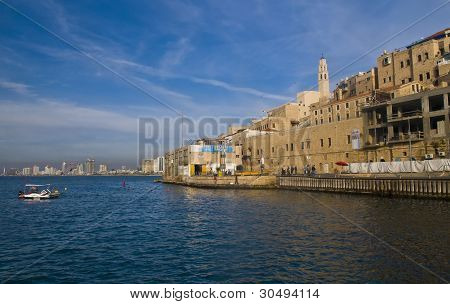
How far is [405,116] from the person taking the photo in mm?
59812

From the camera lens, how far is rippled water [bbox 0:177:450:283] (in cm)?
1570

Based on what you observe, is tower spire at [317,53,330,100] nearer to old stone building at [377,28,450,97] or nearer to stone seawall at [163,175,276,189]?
old stone building at [377,28,450,97]

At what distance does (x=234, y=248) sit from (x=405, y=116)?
51240 mm

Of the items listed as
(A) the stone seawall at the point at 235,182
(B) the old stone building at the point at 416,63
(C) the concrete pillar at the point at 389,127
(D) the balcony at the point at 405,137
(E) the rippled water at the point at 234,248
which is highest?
(B) the old stone building at the point at 416,63

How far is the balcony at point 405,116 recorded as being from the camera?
5642cm

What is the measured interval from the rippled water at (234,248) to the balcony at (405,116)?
25781 mm

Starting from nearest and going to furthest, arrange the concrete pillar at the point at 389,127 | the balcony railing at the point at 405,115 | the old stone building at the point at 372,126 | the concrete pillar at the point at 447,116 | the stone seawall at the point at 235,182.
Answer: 1. the concrete pillar at the point at 447,116
2. the old stone building at the point at 372,126
3. the balcony railing at the point at 405,115
4. the concrete pillar at the point at 389,127
5. the stone seawall at the point at 235,182

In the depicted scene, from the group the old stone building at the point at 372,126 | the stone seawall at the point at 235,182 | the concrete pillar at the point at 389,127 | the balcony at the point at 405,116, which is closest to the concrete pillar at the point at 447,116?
the old stone building at the point at 372,126

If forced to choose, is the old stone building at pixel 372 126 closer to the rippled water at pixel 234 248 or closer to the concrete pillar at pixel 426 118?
the concrete pillar at pixel 426 118

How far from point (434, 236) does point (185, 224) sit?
19175 mm
